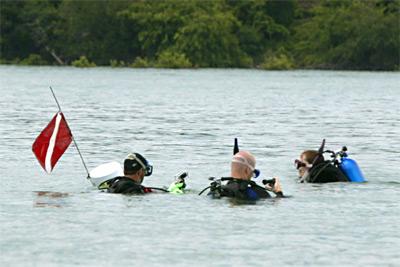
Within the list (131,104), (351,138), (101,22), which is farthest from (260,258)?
(101,22)

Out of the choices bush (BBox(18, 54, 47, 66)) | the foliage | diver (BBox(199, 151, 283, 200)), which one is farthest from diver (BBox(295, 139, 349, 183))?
bush (BBox(18, 54, 47, 66))

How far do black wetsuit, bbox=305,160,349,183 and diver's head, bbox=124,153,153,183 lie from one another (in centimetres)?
344

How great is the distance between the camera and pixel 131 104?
55812 millimetres

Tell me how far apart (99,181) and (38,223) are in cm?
382

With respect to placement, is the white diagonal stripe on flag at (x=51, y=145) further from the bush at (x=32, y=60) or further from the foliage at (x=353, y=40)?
the bush at (x=32, y=60)

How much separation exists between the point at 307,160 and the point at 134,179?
3437mm

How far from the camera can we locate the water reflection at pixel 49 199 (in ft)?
68.9

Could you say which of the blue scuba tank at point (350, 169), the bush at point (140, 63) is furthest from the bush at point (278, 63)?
the blue scuba tank at point (350, 169)

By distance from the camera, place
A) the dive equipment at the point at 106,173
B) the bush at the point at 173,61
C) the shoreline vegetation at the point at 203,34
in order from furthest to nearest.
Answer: the shoreline vegetation at the point at 203,34
the bush at the point at 173,61
the dive equipment at the point at 106,173

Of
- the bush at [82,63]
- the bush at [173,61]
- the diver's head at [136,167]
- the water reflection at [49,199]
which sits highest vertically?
the diver's head at [136,167]

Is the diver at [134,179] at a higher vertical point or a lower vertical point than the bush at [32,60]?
higher

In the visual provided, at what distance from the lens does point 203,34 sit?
124 meters

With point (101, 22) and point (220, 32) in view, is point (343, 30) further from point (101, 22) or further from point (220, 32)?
point (101, 22)

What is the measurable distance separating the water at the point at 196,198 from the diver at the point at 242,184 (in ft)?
0.64
